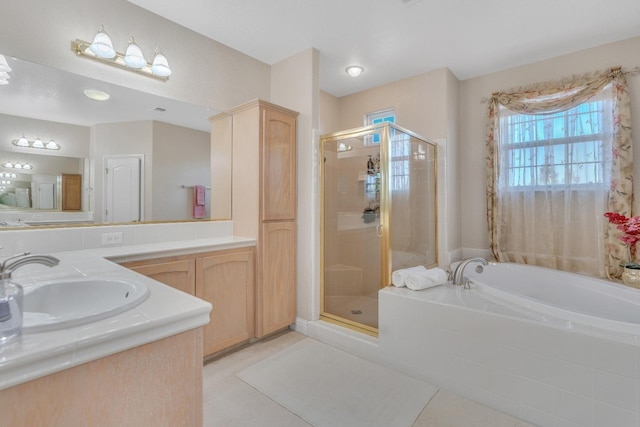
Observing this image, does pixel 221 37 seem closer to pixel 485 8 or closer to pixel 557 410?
pixel 485 8

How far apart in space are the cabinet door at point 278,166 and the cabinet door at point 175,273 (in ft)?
2.30

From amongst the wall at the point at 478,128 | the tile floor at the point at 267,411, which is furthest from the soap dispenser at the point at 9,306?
the wall at the point at 478,128

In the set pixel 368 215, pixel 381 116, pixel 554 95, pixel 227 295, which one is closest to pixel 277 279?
pixel 227 295

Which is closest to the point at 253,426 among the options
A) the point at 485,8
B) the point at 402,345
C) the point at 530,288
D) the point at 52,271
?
the point at 402,345

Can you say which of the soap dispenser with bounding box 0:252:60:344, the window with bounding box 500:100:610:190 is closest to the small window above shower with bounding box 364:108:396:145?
→ the window with bounding box 500:100:610:190

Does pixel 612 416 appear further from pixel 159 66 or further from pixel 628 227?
pixel 159 66

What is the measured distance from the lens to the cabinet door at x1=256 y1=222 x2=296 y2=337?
2.41 metres

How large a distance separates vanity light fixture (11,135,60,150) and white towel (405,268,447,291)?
2490 millimetres

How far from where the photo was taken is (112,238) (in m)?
1.98

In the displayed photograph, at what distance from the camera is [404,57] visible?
9.24 ft

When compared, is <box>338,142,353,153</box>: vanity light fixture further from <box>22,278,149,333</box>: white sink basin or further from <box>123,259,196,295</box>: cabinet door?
Result: <box>22,278,149,333</box>: white sink basin

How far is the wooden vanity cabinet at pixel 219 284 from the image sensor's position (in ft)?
6.15

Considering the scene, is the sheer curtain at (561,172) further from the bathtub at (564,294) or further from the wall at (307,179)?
the wall at (307,179)

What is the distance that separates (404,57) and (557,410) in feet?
9.36
